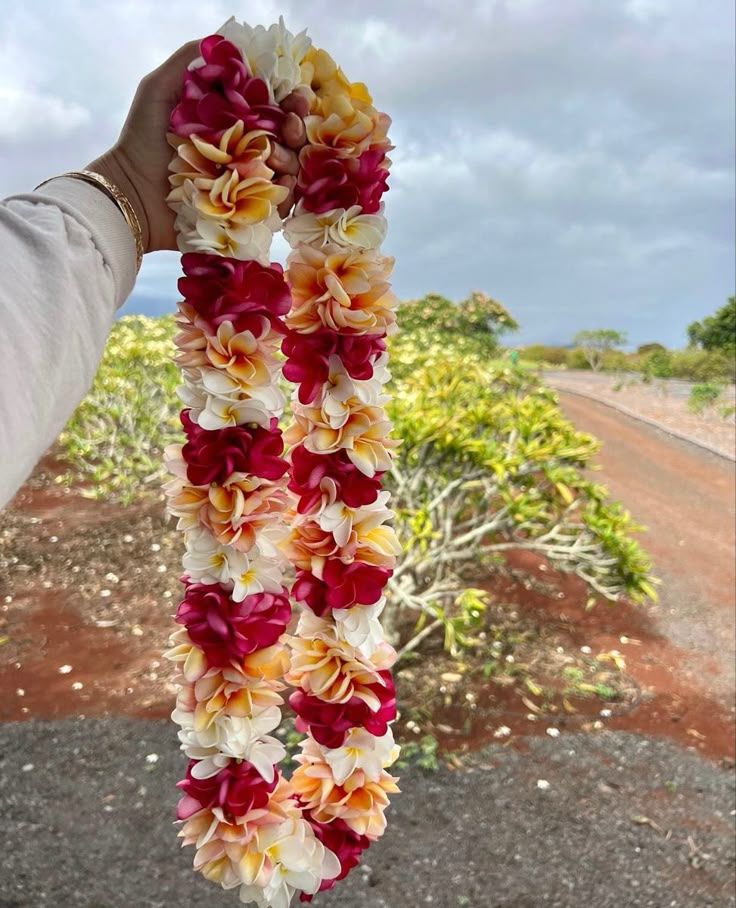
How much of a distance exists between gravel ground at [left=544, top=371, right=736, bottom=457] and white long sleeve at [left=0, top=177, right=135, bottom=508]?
887 centimetres

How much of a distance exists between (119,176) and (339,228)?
13.4 inches

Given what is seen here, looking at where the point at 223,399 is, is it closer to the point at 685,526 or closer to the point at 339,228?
the point at 339,228

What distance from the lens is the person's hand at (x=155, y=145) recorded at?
1213 mm

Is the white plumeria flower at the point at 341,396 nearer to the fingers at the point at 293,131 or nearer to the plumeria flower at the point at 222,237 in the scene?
the plumeria flower at the point at 222,237

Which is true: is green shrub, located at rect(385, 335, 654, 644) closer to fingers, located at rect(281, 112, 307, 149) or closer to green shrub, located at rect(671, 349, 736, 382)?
fingers, located at rect(281, 112, 307, 149)

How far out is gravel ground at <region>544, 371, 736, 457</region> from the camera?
32.3 ft

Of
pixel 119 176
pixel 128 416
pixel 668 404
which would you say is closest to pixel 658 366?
pixel 668 404

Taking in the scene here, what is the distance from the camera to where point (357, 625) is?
1.33 metres

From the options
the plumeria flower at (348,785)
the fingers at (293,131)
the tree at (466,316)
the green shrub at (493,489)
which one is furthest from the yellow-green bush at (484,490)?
the tree at (466,316)

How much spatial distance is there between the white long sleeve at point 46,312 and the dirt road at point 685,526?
3.62 meters

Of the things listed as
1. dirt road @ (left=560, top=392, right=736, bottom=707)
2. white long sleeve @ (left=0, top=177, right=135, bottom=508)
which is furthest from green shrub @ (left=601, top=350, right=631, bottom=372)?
white long sleeve @ (left=0, top=177, right=135, bottom=508)

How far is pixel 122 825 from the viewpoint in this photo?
2.58 m

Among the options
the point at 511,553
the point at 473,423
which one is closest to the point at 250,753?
the point at 473,423

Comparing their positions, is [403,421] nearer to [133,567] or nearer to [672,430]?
[133,567]
